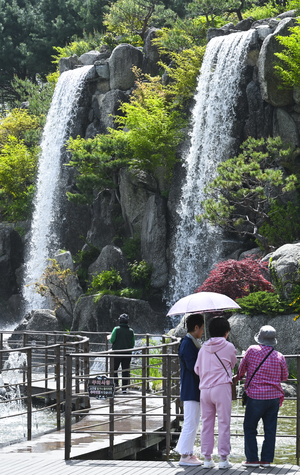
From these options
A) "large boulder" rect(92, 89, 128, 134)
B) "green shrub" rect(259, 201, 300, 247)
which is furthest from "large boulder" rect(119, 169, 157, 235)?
"green shrub" rect(259, 201, 300, 247)

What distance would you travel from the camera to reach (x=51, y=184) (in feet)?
98.0

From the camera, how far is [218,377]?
588cm

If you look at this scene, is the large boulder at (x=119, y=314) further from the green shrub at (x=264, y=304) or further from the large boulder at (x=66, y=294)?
the green shrub at (x=264, y=304)

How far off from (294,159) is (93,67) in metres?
13.9

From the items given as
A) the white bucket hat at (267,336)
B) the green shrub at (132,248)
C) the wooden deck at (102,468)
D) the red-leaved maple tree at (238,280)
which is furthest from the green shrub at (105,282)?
the white bucket hat at (267,336)

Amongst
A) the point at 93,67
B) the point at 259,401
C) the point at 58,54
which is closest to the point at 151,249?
the point at 93,67

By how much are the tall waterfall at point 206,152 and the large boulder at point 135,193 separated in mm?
2016

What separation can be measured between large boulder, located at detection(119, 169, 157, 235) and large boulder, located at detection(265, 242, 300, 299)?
9.78 m

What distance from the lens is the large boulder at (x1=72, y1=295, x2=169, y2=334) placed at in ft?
67.4

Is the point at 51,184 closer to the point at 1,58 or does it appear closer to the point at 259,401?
the point at 1,58

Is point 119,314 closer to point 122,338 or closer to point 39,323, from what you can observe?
point 39,323

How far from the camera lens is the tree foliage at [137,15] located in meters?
31.8

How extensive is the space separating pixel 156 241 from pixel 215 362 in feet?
56.1

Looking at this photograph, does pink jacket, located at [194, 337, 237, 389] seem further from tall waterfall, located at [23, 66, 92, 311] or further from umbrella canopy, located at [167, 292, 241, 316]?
tall waterfall, located at [23, 66, 92, 311]
